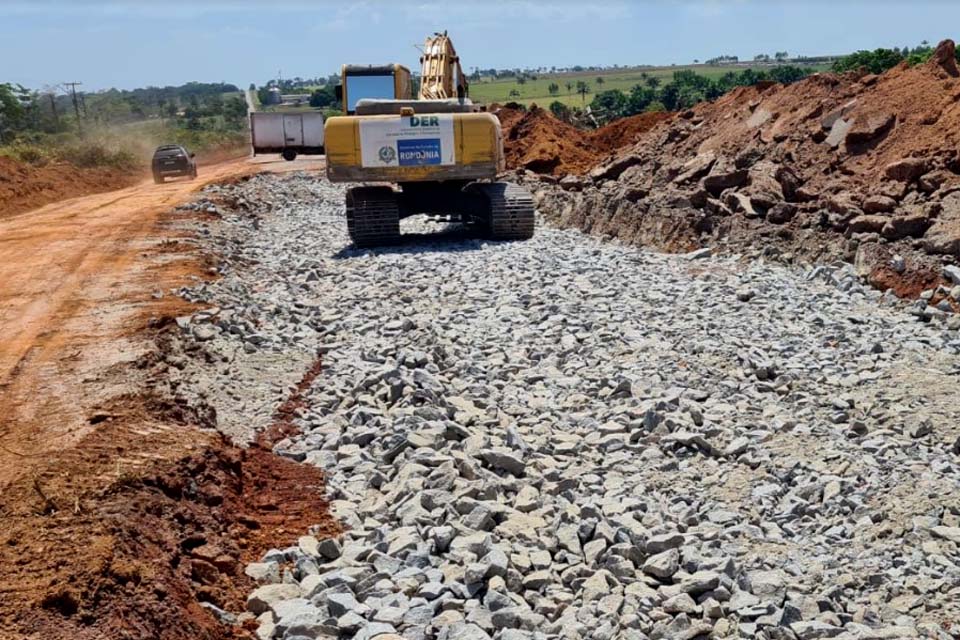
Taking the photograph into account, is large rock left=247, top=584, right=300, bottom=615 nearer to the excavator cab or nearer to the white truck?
the excavator cab

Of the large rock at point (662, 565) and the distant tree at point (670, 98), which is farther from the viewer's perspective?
the distant tree at point (670, 98)

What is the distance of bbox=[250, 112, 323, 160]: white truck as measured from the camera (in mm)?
37000

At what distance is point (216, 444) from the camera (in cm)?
652

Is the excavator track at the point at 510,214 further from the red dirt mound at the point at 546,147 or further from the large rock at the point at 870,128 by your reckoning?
the red dirt mound at the point at 546,147

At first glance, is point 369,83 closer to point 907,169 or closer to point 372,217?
point 372,217

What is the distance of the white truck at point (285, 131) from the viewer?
37.0 m

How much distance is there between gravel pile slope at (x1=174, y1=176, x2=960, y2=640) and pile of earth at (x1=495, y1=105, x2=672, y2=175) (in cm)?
1163

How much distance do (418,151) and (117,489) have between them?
1035 cm

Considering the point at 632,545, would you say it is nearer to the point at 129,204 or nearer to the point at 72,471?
the point at 72,471

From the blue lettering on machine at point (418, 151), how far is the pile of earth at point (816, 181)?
3602mm

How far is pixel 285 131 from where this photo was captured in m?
37.1

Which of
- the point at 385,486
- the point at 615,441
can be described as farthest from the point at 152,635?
the point at 615,441

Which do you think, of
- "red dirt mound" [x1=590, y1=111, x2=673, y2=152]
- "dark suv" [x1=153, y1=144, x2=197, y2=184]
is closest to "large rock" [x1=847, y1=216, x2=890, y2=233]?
"red dirt mound" [x1=590, y1=111, x2=673, y2=152]

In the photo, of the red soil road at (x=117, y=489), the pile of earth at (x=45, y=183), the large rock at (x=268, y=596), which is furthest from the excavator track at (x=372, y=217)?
the pile of earth at (x=45, y=183)
